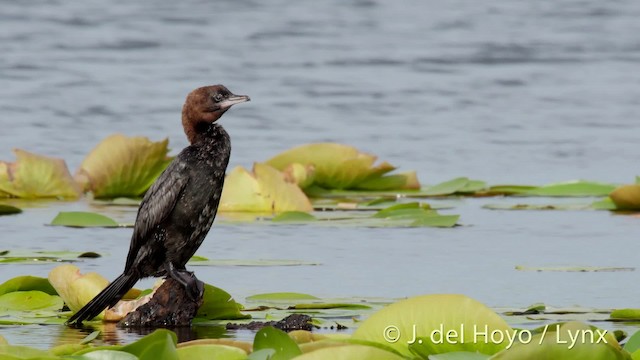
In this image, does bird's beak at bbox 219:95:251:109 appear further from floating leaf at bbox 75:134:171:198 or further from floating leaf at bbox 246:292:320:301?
floating leaf at bbox 75:134:171:198

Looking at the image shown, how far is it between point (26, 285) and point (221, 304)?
2.74 ft

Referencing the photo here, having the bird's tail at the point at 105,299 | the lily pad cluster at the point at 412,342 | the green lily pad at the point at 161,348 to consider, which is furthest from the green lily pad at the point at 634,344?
the bird's tail at the point at 105,299

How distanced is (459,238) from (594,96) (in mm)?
7243

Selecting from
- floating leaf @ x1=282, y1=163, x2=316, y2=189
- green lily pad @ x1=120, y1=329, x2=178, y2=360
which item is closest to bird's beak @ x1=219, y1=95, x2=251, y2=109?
green lily pad @ x1=120, y1=329, x2=178, y2=360

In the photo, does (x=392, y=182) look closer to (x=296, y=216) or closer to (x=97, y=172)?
(x=296, y=216)

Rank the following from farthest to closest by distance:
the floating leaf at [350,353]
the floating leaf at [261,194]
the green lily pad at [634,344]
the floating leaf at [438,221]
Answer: the floating leaf at [261,194] < the floating leaf at [438,221] < the green lily pad at [634,344] < the floating leaf at [350,353]

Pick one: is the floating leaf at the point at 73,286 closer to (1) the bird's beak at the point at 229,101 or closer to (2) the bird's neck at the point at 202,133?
(2) the bird's neck at the point at 202,133

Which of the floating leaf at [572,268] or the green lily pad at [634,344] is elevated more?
the green lily pad at [634,344]

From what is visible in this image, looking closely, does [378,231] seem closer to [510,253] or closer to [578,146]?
[510,253]

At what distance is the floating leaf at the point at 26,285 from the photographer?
6492 millimetres

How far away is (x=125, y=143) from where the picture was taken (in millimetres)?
9773

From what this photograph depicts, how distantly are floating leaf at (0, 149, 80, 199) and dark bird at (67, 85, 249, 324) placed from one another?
3194 millimetres

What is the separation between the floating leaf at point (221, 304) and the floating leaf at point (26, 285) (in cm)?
71

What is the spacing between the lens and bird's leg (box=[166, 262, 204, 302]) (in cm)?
630
